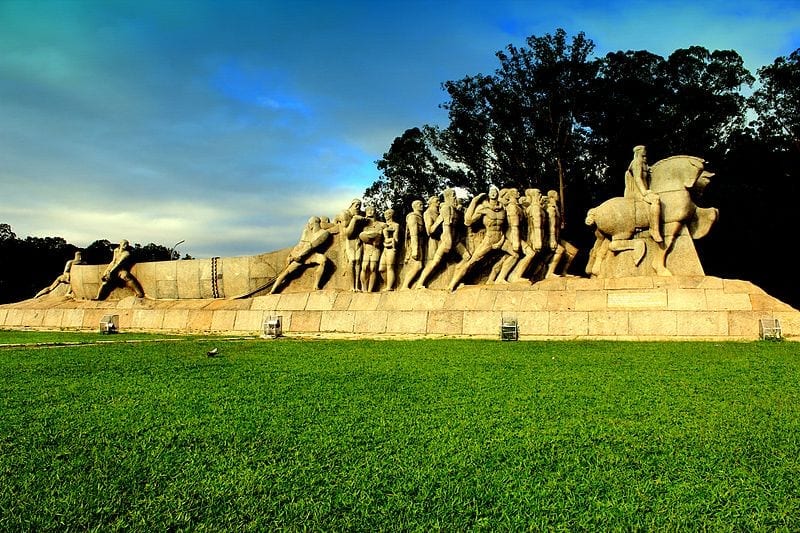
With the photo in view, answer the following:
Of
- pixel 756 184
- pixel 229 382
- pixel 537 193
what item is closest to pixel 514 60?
pixel 756 184

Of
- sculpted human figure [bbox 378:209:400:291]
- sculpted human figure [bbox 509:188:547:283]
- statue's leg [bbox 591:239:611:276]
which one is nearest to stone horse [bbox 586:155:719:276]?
statue's leg [bbox 591:239:611:276]

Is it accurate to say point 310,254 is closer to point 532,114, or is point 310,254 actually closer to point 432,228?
point 432,228

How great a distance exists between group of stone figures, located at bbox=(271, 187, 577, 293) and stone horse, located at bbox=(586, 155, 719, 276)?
1.39 meters

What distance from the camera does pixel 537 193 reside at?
46.5 ft

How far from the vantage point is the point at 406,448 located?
4.01 m

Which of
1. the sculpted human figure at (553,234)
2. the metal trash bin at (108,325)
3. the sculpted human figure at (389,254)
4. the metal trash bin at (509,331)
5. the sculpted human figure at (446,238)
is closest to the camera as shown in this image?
the metal trash bin at (509,331)

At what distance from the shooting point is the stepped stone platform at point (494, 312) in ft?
36.2

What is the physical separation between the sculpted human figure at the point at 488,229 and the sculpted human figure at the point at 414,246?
3.27ft

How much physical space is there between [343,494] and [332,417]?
1.69 metres

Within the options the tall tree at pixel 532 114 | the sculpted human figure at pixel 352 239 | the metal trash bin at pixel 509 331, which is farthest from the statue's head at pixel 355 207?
the tall tree at pixel 532 114

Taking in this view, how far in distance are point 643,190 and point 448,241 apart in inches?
173

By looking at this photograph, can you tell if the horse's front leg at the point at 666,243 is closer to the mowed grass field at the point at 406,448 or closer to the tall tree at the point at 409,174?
the mowed grass field at the point at 406,448

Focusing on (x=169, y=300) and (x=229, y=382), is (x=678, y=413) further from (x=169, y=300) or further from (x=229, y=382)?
(x=169, y=300)

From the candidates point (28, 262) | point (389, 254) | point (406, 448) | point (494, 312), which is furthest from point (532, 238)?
point (28, 262)
